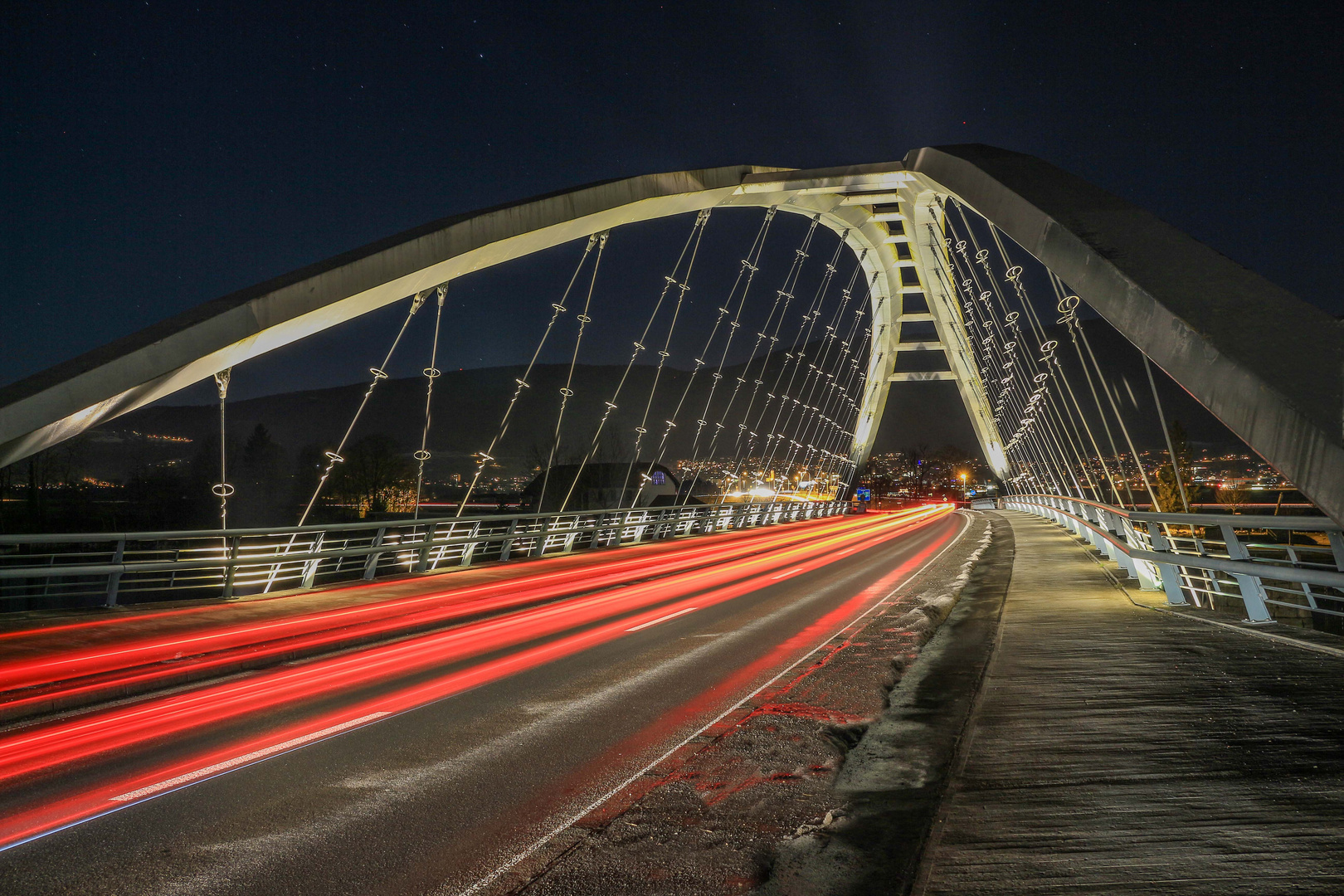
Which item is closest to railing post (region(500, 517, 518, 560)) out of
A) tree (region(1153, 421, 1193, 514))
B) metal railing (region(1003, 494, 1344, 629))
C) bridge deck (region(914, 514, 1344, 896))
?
metal railing (region(1003, 494, 1344, 629))

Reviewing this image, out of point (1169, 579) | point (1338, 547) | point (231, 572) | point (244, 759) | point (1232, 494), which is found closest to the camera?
point (244, 759)

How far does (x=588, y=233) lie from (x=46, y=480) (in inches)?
1886

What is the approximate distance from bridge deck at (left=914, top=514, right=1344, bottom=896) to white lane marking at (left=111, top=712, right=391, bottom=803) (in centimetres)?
396

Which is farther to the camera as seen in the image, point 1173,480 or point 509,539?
point 1173,480

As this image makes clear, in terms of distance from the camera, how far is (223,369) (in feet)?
42.8

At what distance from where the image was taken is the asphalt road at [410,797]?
3408 mm

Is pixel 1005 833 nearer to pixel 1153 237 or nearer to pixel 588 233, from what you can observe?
pixel 1153 237

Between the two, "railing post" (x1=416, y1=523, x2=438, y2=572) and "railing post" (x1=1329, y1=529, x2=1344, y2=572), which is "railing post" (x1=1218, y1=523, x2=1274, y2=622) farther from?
"railing post" (x1=416, y1=523, x2=438, y2=572)

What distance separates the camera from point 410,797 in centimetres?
430

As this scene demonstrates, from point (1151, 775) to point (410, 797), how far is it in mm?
3585

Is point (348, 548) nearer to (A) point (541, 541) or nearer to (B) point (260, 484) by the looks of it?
(A) point (541, 541)

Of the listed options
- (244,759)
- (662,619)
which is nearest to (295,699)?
(244,759)

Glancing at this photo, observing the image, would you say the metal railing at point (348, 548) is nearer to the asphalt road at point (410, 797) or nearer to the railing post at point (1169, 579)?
the asphalt road at point (410, 797)

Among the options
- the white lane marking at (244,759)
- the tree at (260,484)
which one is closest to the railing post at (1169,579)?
the white lane marking at (244,759)
